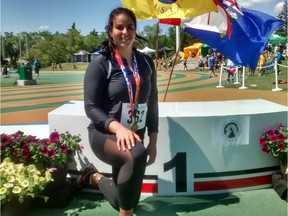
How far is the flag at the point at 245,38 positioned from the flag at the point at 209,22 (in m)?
0.14

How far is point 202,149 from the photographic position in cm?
343

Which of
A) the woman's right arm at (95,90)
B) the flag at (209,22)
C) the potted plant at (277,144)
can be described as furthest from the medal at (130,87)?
the flag at (209,22)

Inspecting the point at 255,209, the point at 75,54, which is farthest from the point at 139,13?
the point at 75,54

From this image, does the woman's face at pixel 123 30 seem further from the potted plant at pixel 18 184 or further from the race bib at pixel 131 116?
the potted plant at pixel 18 184

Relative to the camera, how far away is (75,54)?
235ft

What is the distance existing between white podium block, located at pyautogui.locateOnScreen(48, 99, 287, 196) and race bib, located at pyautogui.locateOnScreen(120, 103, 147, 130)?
81cm

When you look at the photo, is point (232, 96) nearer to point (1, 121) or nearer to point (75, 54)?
point (1, 121)

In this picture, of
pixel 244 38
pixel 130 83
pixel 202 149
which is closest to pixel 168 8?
pixel 244 38

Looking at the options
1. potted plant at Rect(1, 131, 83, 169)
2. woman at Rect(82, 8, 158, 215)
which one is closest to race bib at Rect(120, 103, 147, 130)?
woman at Rect(82, 8, 158, 215)

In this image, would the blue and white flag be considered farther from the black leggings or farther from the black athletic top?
the black leggings

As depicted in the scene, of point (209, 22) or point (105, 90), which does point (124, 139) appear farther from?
point (209, 22)

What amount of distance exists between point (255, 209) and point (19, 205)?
1.95 meters

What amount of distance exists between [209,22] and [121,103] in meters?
2.59

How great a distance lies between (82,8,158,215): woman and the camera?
2.16 m
